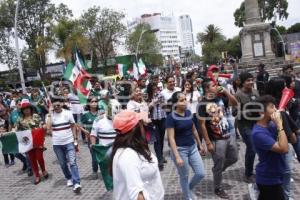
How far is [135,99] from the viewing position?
775cm

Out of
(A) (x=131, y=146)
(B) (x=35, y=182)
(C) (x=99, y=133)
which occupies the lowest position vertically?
(B) (x=35, y=182)

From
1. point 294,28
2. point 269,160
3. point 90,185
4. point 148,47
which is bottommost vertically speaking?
point 90,185

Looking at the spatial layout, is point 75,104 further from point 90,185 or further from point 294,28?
point 294,28

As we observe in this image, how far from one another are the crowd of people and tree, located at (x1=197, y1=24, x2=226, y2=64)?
71.4 m

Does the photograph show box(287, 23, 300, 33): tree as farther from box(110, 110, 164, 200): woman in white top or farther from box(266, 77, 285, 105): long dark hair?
box(110, 110, 164, 200): woman in white top

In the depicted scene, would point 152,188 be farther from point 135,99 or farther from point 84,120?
point 84,120

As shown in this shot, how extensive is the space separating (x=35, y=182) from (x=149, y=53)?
75.5 m

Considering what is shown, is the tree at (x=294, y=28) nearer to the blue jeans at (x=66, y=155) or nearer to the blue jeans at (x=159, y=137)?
the blue jeans at (x=159, y=137)

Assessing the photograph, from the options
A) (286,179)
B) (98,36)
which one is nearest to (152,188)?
(286,179)

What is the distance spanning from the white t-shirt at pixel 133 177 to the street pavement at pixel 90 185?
10.5 feet

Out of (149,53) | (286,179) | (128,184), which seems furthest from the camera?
(149,53)

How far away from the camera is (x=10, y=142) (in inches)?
347

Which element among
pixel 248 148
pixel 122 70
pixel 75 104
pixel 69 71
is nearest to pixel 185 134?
pixel 248 148

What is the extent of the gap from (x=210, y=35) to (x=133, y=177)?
88.9 m
